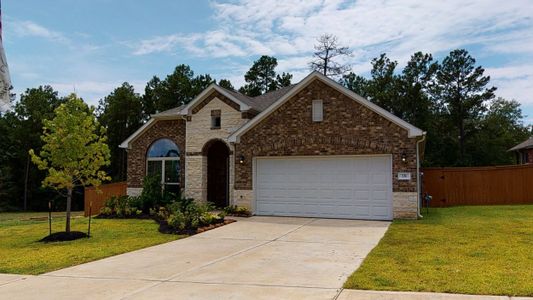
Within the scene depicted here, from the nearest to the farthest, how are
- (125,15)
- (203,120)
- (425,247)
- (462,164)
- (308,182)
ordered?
(425,247), (125,15), (308,182), (203,120), (462,164)

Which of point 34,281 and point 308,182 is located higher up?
point 308,182

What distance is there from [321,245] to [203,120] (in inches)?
415

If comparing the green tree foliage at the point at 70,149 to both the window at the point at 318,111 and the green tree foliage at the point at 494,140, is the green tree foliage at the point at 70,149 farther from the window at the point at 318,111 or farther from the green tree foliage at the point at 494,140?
the green tree foliage at the point at 494,140

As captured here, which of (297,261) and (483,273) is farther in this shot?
(297,261)

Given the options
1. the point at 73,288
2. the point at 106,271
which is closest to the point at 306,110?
the point at 106,271

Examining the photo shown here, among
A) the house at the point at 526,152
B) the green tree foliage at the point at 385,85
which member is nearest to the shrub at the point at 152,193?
the green tree foliage at the point at 385,85

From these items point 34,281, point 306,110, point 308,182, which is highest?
point 306,110

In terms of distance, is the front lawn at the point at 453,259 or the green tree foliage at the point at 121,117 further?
the green tree foliage at the point at 121,117

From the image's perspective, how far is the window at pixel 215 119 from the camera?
19.5 m

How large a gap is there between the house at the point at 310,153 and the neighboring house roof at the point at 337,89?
0.04 metres

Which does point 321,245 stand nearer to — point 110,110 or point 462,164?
point 462,164

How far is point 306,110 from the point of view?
16625 millimetres

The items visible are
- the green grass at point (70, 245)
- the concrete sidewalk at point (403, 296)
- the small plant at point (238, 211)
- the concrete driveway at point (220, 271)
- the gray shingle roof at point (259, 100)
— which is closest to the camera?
the concrete sidewalk at point (403, 296)

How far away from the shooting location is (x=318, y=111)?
16453 mm
